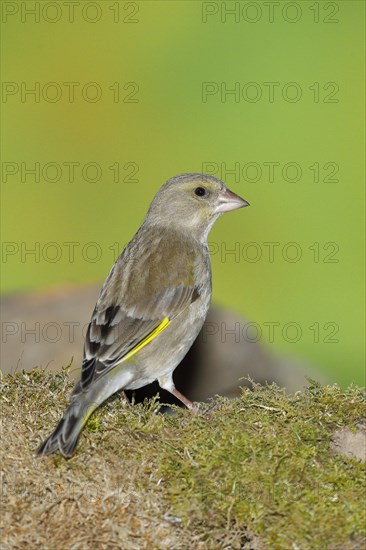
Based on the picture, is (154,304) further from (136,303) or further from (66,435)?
(66,435)

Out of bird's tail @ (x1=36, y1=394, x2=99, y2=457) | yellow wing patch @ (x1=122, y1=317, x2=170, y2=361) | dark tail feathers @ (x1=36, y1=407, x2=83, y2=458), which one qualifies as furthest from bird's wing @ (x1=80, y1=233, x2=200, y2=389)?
dark tail feathers @ (x1=36, y1=407, x2=83, y2=458)

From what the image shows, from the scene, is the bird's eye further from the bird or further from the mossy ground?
the mossy ground

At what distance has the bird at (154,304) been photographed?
3.86 m

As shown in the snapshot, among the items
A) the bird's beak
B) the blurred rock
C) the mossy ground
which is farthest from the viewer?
the blurred rock

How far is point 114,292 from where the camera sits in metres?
4.42

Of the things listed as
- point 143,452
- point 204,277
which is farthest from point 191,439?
point 204,277

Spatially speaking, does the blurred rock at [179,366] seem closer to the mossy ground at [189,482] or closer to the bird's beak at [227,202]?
the bird's beak at [227,202]

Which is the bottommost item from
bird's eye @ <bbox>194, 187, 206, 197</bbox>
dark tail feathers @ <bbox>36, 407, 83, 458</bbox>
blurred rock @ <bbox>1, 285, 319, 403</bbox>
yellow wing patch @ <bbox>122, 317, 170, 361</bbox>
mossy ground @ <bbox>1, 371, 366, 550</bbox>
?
blurred rock @ <bbox>1, 285, 319, 403</bbox>

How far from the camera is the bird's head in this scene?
528 cm

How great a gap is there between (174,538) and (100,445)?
21.7 inches

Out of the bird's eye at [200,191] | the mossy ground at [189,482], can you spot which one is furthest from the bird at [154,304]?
the mossy ground at [189,482]

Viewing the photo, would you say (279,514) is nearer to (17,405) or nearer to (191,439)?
(191,439)

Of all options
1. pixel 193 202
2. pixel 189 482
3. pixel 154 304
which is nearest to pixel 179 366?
pixel 193 202

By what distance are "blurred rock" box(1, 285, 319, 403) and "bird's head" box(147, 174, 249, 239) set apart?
128 centimetres
